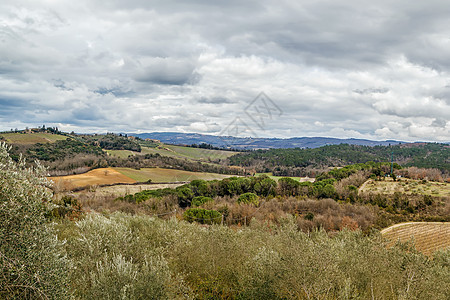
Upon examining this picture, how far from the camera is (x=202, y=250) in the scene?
12867mm

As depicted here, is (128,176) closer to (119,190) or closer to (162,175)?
(162,175)

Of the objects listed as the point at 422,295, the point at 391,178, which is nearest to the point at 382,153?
the point at 391,178

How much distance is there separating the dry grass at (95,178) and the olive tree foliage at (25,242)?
54649mm

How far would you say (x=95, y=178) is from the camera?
65.5m

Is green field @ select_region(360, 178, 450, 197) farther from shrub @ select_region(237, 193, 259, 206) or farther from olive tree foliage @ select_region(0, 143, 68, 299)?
olive tree foliage @ select_region(0, 143, 68, 299)

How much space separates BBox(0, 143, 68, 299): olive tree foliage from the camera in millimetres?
6199

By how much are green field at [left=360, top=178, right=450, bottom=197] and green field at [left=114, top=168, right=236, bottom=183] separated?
38.7 m

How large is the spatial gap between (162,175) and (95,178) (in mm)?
18008

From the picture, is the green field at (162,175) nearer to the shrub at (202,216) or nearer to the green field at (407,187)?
the shrub at (202,216)

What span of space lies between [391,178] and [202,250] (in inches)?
3053

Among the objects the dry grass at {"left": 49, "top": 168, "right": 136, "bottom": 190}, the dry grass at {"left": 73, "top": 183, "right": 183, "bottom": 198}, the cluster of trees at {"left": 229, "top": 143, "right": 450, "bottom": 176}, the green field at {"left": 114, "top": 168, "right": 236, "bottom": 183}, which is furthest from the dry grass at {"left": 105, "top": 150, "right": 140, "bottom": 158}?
the cluster of trees at {"left": 229, "top": 143, "right": 450, "bottom": 176}

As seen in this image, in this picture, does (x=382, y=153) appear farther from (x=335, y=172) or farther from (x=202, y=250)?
(x=202, y=250)

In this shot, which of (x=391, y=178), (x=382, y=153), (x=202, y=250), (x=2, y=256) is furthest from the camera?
(x=382, y=153)

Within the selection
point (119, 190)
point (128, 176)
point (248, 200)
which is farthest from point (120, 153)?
point (248, 200)
